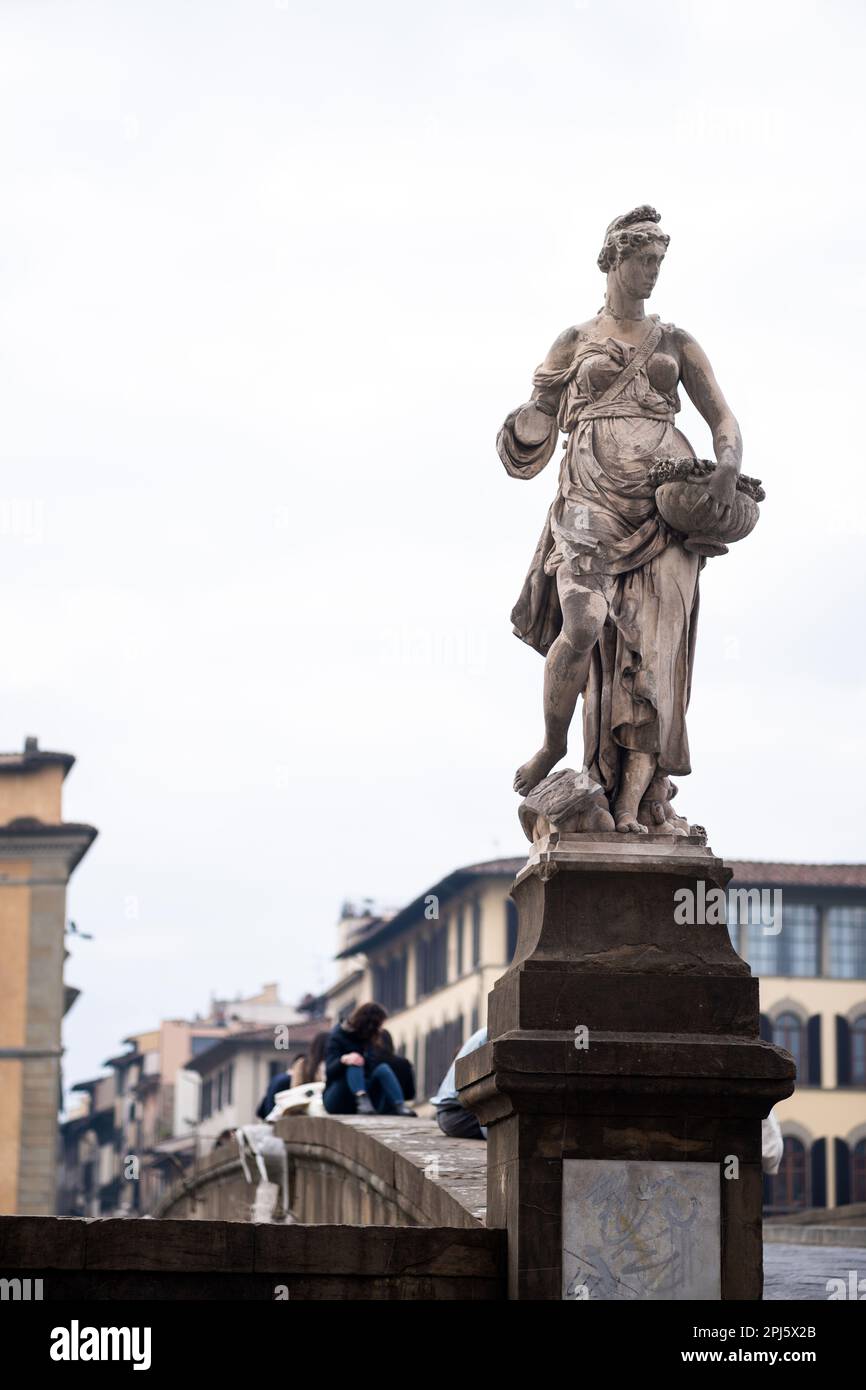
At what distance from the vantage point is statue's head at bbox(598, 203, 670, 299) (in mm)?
8883

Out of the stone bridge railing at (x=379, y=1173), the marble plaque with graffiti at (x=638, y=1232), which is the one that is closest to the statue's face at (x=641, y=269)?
the marble plaque with graffiti at (x=638, y=1232)

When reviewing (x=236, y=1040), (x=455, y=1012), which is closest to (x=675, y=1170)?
(x=455, y=1012)

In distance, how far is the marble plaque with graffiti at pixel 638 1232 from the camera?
7875mm

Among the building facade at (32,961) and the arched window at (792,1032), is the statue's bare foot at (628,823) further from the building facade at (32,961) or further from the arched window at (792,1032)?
the arched window at (792,1032)

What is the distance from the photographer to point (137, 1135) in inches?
3853

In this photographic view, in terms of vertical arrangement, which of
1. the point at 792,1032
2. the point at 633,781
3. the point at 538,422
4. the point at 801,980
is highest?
the point at 801,980

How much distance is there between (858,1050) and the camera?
60156 millimetres

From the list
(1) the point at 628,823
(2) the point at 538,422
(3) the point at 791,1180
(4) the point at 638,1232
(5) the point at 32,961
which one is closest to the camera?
(4) the point at 638,1232

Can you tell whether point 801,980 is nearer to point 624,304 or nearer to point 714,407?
point 714,407

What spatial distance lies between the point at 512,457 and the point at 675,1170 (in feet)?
9.47

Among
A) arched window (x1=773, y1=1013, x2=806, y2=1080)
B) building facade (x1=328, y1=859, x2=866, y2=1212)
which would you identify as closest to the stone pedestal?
building facade (x1=328, y1=859, x2=866, y2=1212)

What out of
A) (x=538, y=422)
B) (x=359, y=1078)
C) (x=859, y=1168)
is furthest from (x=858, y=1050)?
(x=538, y=422)

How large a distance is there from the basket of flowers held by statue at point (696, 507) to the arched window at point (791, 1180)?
50312 mm

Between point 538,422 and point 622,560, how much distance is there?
78 centimetres
